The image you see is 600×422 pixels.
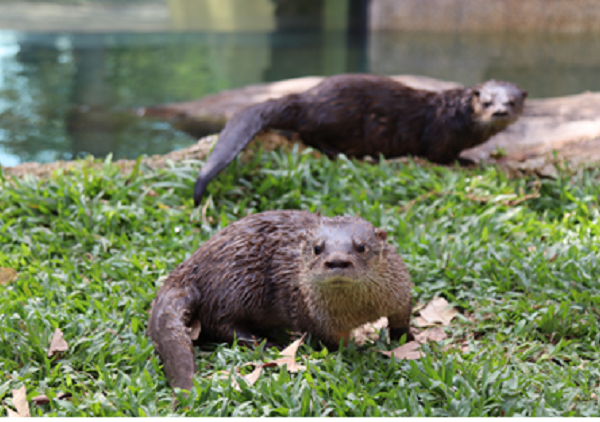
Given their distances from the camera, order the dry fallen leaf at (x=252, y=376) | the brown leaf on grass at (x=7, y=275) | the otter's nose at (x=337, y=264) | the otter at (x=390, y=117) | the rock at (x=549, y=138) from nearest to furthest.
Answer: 1. the otter's nose at (x=337, y=264)
2. the dry fallen leaf at (x=252, y=376)
3. the brown leaf on grass at (x=7, y=275)
4. the rock at (x=549, y=138)
5. the otter at (x=390, y=117)

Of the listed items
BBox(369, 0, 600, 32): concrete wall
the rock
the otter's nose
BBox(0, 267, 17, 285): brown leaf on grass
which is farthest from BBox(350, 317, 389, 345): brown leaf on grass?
BBox(369, 0, 600, 32): concrete wall

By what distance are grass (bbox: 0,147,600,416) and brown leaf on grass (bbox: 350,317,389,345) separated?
12cm

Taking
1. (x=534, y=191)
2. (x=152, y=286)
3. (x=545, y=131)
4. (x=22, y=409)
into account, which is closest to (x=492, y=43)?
(x=545, y=131)

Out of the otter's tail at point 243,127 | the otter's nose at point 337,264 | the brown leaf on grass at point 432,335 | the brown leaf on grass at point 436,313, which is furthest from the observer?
the otter's tail at point 243,127

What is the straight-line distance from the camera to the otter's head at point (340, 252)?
2.01m

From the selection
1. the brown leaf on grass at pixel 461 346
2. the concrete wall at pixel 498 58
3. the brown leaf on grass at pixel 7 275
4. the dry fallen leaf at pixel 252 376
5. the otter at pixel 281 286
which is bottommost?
the brown leaf on grass at pixel 461 346

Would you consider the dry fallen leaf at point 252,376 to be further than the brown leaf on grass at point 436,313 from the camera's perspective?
No

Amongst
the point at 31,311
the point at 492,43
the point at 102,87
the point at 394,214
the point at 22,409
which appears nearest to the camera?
the point at 22,409

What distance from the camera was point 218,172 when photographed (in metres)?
3.53

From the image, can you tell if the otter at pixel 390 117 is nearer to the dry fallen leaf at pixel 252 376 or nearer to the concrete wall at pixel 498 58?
the dry fallen leaf at pixel 252 376

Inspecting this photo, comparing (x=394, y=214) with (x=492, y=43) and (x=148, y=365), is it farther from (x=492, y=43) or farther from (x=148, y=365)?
(x=492, y=43)

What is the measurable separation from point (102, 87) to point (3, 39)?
4.55m

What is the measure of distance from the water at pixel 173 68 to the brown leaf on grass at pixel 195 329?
2.63m

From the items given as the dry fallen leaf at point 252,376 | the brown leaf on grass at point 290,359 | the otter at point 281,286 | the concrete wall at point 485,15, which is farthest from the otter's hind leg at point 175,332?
the concrete wall at point 485,15
